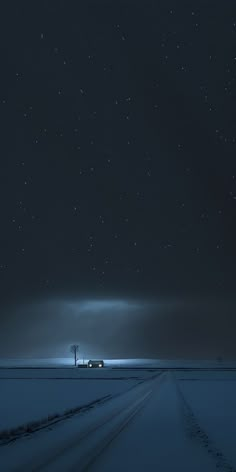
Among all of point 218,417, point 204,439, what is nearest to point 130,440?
point 204,439

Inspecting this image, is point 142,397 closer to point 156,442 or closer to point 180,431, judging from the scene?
point 180,431

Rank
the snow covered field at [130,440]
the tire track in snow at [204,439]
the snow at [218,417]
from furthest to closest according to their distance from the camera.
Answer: the snow at [218,417] → the tire track in snow at [204,439] → the snow covered field at [130,440]

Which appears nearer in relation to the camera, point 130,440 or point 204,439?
point 130,440

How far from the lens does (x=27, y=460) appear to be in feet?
38.1

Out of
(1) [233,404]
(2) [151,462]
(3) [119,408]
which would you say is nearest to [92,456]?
(2) [151,462]

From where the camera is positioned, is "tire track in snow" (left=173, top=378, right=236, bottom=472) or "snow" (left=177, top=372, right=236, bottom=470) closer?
"tire track in snow" (left=173, top=378, right=236, bottom=472)

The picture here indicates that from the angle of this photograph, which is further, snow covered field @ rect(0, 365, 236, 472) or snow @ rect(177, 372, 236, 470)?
snow @ rect(177, 372, 236, 470)

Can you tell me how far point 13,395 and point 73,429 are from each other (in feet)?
55.0

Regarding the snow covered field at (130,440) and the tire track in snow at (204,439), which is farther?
the tire track in snow at (204,439)

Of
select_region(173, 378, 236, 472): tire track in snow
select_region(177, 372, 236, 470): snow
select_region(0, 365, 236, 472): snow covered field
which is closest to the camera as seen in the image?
select_region(0, 365, 236, 472): snow covered field

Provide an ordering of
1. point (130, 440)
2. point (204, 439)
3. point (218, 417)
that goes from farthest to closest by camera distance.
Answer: point (218, 417)
point (204, 439)
point (130, 440)

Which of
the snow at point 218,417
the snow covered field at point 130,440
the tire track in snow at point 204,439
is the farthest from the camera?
the snow at point 218,417

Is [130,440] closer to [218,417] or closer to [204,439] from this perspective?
[204,439]

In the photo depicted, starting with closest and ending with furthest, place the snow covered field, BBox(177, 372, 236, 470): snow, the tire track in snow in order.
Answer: the snow covered field
the tire track in snow
BBox(177, 372, 236, 470): snow
